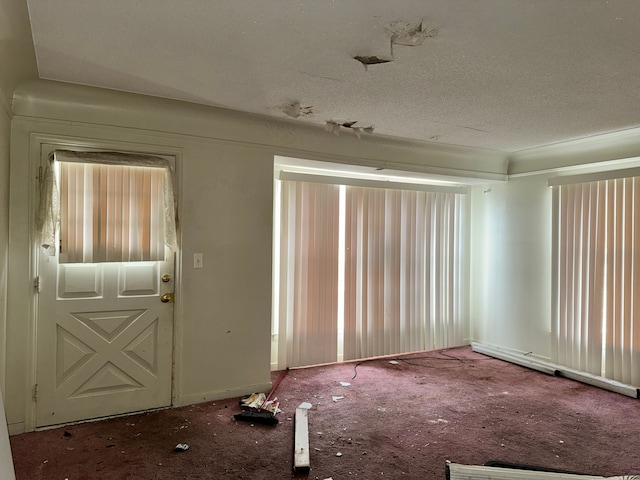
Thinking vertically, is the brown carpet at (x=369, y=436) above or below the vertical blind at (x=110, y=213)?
below

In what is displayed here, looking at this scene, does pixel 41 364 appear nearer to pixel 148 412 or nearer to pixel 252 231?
pixel 148 412

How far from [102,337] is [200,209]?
1.16 metres

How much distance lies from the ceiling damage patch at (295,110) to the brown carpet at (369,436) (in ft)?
7.43

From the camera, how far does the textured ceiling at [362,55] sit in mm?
1652

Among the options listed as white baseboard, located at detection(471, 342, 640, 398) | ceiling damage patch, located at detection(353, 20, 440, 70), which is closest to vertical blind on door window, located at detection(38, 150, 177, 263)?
ceiling damage patch, located at detection(353, 20, 440, 70)

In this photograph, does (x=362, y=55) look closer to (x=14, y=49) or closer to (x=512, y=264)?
(x=14, y=49)

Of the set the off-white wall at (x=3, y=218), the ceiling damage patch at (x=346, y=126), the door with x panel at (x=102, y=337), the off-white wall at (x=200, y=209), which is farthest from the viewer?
the ceiling damage patch at (x=346, y=126)

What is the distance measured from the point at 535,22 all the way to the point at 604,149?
2.60m

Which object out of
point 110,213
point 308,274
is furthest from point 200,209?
point 308,274

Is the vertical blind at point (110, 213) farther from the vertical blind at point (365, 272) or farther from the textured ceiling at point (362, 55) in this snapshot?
the vertical blind at point (365, 272)

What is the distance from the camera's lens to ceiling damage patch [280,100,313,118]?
288 centimetres

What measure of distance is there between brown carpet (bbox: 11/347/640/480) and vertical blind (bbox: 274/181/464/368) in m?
0.62

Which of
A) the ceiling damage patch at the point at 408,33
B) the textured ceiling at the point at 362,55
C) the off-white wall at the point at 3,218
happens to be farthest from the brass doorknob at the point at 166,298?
the ceiling damage patch at the point at 408,33

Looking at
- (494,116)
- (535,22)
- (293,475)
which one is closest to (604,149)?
(494,116)
